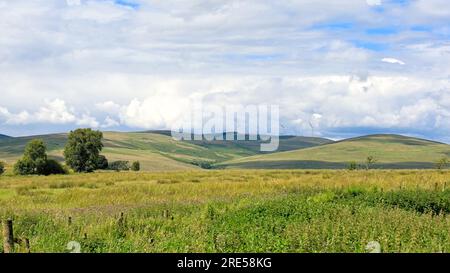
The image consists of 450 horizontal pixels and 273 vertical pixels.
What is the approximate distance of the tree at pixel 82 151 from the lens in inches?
3905

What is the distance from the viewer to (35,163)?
3590 inches

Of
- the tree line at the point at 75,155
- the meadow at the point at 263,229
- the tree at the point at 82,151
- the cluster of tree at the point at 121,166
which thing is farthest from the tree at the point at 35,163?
the meadow at the point at 263,229

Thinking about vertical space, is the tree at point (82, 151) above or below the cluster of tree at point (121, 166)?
above

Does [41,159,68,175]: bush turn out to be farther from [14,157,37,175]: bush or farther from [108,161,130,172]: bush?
[108,161,130,172]: bush

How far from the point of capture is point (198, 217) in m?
18.0

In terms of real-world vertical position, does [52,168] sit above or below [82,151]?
below

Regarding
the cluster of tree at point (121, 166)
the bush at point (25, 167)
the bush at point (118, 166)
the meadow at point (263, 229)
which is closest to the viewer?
the meadow at point (263, 229)

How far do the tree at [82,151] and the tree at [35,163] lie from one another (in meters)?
6.65

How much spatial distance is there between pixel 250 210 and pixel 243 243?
5593mm

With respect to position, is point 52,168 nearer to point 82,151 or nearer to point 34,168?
point 34,168

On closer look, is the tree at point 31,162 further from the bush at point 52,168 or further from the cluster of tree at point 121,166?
the cluster of tree at point 121,166

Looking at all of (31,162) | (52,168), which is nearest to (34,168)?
(31,162)

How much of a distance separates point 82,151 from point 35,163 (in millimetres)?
10453
